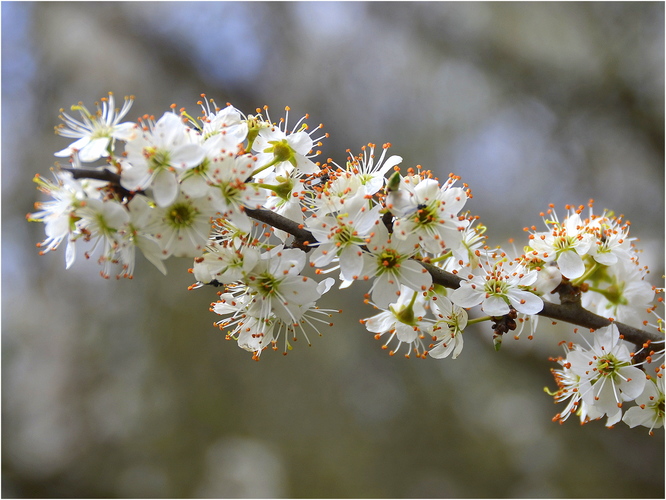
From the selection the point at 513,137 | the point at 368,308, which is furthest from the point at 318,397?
the point at 513,137

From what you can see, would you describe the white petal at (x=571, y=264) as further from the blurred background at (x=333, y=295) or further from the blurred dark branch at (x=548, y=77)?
the blurred dark branch at (x=548, y=77)

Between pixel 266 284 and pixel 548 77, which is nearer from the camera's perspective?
pixel 266 284

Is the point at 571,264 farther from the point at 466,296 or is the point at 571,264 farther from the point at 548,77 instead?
the point at 548,77

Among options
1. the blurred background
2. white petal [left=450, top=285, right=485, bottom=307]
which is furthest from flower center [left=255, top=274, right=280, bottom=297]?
the blurred background

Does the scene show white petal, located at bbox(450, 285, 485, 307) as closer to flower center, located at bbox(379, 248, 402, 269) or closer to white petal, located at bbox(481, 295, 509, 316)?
white petal, located at bbox(481, 295, 509, 316)

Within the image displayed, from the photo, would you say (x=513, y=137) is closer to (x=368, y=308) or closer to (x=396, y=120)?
(x=396, y=120)

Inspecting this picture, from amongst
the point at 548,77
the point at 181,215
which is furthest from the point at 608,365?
the point at 548,77

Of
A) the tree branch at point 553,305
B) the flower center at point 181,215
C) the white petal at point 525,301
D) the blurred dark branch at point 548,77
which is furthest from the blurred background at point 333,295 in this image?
the flower center at point 181,215
